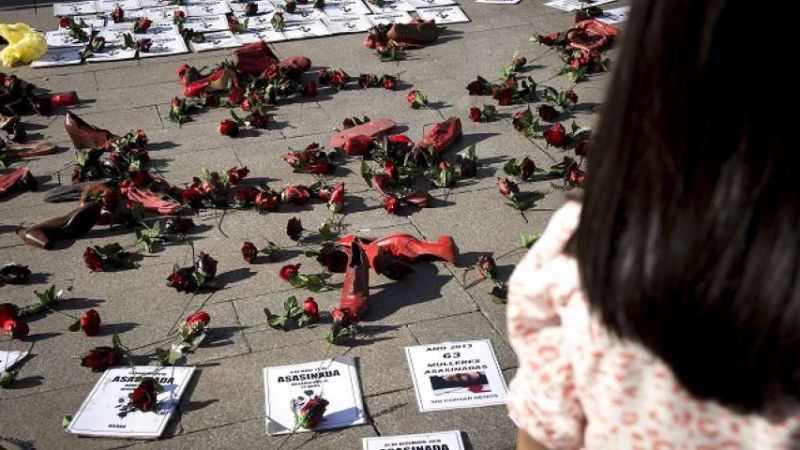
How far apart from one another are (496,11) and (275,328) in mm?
4502

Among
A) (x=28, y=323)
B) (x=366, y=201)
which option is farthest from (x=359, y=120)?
(x=28, y=323)

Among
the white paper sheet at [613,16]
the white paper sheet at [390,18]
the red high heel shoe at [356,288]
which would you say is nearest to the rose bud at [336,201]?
the red high heel shoe at [356,288]

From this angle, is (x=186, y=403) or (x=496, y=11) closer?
(x=186, y=403)

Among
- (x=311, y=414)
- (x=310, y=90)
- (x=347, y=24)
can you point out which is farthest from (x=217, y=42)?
(x=311, y=414)

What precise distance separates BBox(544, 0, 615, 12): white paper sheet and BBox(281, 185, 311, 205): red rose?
3.66 metres

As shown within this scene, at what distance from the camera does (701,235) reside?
47.6 inches

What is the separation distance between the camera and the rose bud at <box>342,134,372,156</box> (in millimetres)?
5320

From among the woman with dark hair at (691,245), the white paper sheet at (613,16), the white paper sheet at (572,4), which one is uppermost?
the woman with dark hair at (691,245)

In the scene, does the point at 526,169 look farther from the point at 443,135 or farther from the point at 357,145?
the point at 357,145

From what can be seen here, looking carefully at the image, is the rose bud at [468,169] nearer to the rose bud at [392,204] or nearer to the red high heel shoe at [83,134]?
the rose bud at [392,204]

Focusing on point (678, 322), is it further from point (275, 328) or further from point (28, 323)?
point (28, 323)

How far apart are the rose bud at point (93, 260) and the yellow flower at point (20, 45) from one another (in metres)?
2.86

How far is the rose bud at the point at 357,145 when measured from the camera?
5.32 metres

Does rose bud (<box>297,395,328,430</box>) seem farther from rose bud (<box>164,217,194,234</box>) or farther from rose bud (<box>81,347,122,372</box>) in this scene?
rose bud (<box>164,217,194,234</box>)
